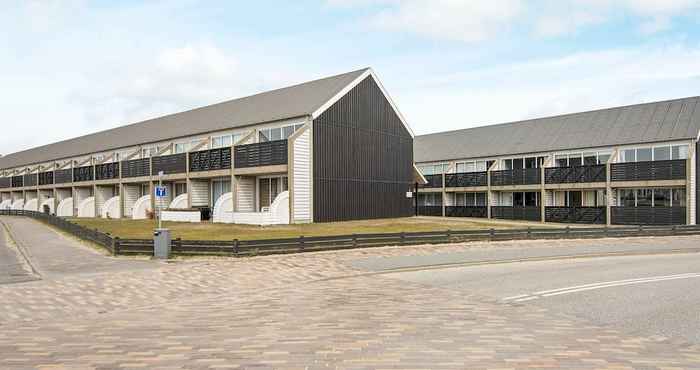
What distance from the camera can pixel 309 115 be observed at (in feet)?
97.1

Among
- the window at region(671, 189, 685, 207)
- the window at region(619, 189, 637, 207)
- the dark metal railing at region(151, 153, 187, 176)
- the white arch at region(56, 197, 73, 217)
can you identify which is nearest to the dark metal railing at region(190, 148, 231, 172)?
the dark metal railing at region(151, 153, 187, 176)

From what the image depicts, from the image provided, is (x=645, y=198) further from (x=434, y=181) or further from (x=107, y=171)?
(x=107, y=171)

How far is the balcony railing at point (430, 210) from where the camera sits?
159ft

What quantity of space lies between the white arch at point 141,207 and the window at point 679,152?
115 ft

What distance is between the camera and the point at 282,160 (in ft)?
95.1

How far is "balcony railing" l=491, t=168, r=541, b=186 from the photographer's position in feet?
131

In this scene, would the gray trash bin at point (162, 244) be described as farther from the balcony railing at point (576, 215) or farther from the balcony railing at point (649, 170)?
the balcony railing at point (576, 215)

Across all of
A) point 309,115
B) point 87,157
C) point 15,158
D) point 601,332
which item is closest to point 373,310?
point 601,332

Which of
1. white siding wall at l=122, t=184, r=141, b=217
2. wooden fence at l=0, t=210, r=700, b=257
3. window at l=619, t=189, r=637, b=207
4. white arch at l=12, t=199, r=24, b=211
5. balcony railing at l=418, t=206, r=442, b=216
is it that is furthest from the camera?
white arch at l=12, t=199, r=24, b=211

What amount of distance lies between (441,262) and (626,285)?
5.38m

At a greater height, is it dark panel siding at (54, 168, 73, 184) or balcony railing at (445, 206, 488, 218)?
dark panel siding at (54, 168, 73, 184)

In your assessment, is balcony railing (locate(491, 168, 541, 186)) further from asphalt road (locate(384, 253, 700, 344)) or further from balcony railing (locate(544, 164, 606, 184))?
asphalt road (locate(384, 253, 700, 344))

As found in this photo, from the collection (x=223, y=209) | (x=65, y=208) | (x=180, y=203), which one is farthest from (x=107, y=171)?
(x=223, y=209)

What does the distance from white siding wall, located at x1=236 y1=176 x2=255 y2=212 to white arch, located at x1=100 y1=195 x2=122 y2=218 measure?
17526mm
